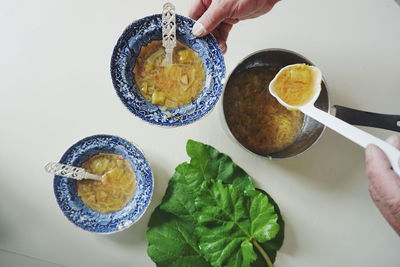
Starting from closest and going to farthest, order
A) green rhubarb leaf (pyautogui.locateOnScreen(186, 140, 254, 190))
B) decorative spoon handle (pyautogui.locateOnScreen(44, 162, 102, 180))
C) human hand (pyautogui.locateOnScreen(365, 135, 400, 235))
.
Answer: human hand (pyautogui.locateOnScreen(365, 135, 400, 235)), decorative spoon handle (pyautogui.locateOnScreen(44, 162, 102, 180)), green rhubarb leaf (pyautogui.locateOnScreen(186, 140, 254, 190))

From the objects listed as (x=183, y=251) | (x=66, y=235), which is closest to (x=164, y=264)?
(x=183, y=251)

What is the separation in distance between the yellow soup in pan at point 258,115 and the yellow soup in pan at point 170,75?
0.13m

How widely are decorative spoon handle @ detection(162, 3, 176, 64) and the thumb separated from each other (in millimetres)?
55

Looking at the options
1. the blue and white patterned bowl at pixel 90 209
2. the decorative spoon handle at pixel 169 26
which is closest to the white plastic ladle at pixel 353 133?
the decorative spoon handle at pixel 169 26

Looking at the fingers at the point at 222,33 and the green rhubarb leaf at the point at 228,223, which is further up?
the fingers at the point at 222,33

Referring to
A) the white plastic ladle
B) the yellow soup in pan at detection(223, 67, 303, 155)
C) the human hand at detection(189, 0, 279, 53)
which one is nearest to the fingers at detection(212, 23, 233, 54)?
the human hand at detection(189, 0, 279, 53)

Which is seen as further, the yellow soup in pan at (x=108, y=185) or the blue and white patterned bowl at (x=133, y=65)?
the yellow soup in pan at (x=108, y=185)

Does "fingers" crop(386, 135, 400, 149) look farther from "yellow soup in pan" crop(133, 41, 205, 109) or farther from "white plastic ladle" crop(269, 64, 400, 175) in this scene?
"yellow soup in pan" crop(133, 41, 205, 109)

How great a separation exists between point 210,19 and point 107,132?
18.4 inches

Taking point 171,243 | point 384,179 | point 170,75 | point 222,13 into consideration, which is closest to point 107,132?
point 170,75

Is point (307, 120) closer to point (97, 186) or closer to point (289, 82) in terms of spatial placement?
point (289, 82)

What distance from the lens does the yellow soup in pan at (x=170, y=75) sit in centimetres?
93

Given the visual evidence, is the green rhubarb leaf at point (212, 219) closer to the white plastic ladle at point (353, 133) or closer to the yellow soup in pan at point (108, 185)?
the yellow soup in pan at point (108, 185)

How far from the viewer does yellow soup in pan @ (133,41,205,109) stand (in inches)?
36.7
